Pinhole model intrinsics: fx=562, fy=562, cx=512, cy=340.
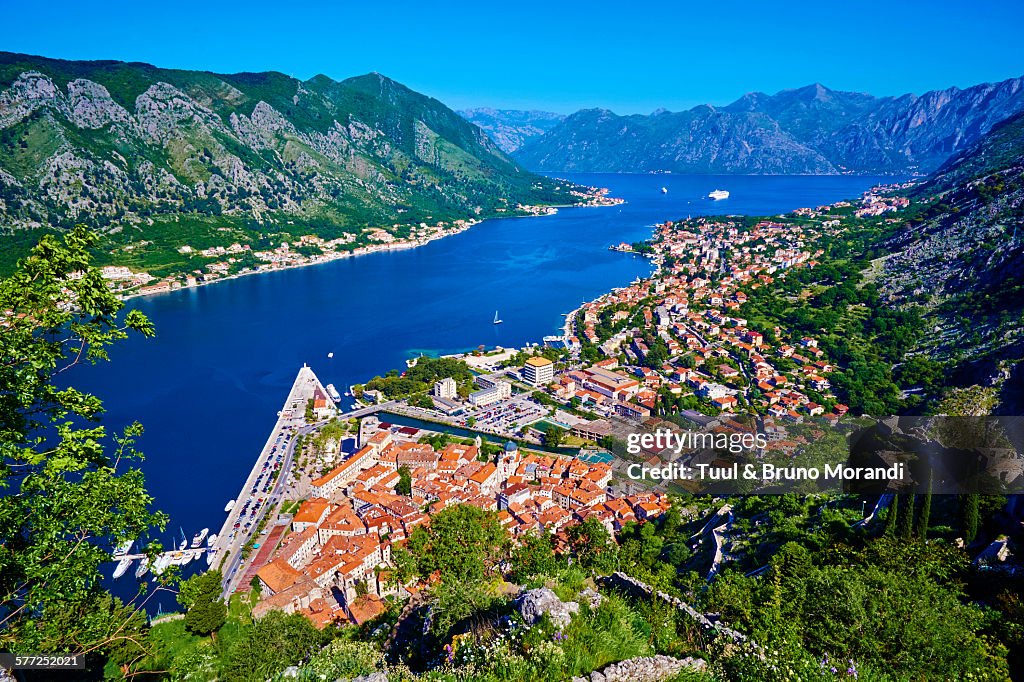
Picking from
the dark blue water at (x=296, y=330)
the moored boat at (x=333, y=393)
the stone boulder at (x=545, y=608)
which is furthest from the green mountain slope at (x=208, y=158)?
the stone boulder at (x=545, y=608)

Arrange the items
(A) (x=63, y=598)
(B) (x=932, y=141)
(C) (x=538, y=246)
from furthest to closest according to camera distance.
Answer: (B) (x=932, y=141), (C) (x=538, y=246), (A) (x=63, y=598)

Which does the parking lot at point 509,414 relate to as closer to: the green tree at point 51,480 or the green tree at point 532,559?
the green tree at point 532,559

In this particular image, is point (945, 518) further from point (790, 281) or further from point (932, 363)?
point (790, 281)

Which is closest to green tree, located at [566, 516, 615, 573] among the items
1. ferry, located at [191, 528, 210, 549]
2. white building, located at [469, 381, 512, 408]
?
ferry, located at [191, 528, 210, 549]

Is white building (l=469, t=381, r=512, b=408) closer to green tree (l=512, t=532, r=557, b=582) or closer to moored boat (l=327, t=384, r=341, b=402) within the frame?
moored boat (l=327, t=384, r=341, b=402)

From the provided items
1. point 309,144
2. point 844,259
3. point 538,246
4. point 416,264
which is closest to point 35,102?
point 309,144

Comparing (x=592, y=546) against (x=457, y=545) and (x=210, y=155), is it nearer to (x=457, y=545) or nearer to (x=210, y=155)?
(x=457, y=545)

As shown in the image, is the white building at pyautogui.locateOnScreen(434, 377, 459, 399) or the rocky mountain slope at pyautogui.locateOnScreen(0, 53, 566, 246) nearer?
the white building at pyautogui.locateOnScreen(434, 377, 459, 399)
